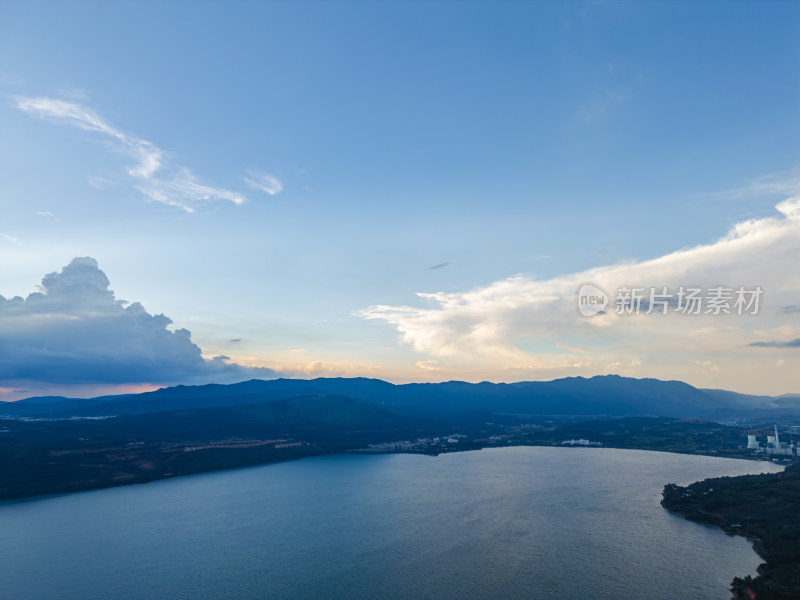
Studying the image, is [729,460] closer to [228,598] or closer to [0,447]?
[228,598]

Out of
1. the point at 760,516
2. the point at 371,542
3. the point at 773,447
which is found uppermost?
the point at 760,516

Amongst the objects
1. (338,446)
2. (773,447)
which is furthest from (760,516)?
(338,446)

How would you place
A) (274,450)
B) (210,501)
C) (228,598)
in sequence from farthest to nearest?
(274,450) < (210,501) < (228,598)

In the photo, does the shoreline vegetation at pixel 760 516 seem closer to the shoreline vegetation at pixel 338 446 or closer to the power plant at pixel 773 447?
the shoreline vegetation at pixel 338 446

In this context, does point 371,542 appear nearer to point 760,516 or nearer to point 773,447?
point 760,516

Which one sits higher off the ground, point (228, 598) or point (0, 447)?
point (0, 447)

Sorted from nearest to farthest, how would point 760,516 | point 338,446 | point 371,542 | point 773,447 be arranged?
point 371,542
point 760,516
point 773,447
point 338,446

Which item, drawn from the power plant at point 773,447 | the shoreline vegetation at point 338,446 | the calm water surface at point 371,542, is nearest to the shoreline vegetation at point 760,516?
the shoreline vegetation at point 338,446

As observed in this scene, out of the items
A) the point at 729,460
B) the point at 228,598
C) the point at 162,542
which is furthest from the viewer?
the point at 729,460

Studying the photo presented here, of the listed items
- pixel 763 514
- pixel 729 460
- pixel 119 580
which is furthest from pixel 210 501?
pixel 729 460
